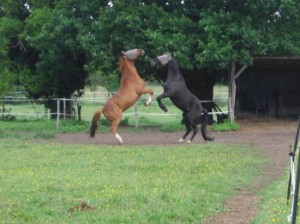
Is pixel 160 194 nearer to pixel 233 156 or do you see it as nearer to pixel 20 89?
pixel 233 156

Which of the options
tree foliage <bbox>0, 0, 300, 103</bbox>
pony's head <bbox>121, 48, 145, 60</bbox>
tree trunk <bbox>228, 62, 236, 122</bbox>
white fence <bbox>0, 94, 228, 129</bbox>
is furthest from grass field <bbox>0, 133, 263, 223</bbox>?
white fence <bbox>0, 94, 228, 129</bbox>

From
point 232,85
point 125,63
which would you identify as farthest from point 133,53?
point 232,85

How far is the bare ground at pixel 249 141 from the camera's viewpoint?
11555mm

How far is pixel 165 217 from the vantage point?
33.9 ft

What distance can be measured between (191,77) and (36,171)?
15.0m

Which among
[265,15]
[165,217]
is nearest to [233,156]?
[165,217]

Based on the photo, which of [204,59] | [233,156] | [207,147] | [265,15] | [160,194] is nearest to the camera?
[160,194]

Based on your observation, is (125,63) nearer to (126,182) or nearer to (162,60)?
(162,60)

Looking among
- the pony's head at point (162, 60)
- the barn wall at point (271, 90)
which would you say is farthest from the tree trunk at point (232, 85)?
the pony's head at point (162, 60)

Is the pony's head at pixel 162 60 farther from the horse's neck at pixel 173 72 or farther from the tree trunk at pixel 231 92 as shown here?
the tree trunk at pixel 231 92

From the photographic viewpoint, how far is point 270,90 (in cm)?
3195

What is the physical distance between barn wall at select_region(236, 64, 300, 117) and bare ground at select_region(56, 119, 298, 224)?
1.23 meters

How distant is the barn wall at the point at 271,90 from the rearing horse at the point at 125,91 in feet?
35.2

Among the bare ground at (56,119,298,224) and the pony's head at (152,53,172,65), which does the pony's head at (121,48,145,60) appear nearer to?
the pony's head at (152,53,172,65)
